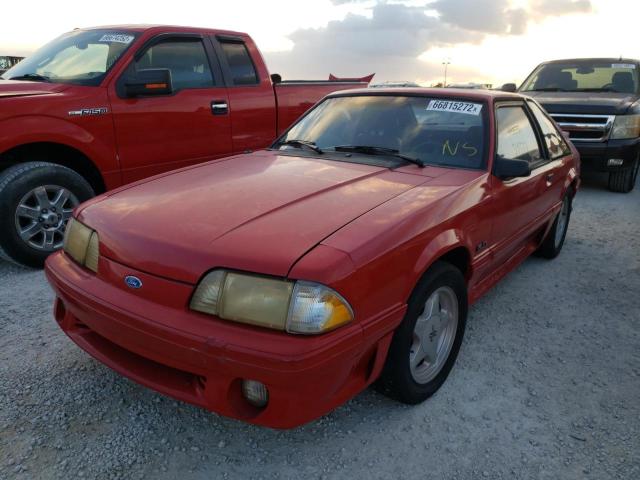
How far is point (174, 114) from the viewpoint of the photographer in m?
4.39

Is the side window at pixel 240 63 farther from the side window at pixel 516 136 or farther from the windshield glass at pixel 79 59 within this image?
the side window at pixel 516 136

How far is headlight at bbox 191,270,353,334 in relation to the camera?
1.66m

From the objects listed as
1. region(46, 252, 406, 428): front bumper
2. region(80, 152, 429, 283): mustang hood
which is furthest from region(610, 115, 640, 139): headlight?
region(46, 252, 406, 428): front bumper

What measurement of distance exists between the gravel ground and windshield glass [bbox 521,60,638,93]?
19.3 ft

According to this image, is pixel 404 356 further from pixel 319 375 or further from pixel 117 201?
pixel 117 201

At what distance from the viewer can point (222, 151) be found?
15.8ft

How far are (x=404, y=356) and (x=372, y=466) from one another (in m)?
0.45

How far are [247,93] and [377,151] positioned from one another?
8.35ft

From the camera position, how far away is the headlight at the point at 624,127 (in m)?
6.66

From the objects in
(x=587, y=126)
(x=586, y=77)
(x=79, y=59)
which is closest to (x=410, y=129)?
(x=79, y=59)

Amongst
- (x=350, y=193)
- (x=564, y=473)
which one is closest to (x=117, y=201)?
(x=350, y=193)

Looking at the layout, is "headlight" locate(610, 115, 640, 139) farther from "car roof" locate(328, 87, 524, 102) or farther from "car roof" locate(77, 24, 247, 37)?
"car roof" locate(77, 24, 247, 37)

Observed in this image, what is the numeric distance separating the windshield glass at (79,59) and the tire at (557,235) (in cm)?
396

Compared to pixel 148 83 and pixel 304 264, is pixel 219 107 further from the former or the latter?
pixel 304 264
